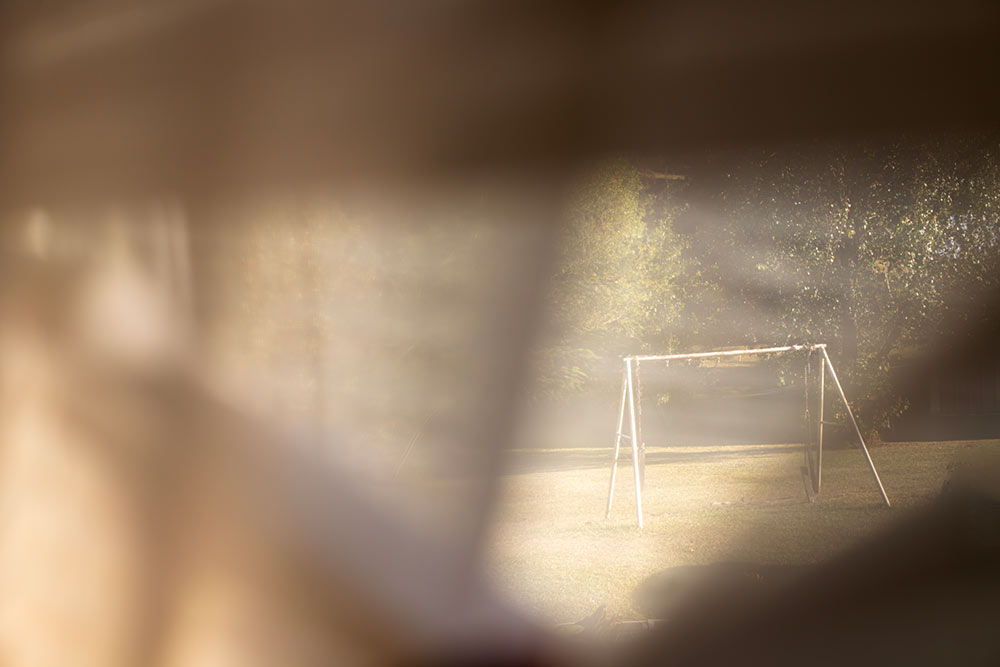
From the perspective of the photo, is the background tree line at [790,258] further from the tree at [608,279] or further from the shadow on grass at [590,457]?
the shadow on grass at [590,457]

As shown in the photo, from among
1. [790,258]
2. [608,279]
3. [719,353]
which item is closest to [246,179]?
[608,279]

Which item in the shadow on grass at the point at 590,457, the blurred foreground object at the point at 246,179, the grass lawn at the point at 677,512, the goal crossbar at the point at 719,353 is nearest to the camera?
the blurred foreground object at the point at 246,179

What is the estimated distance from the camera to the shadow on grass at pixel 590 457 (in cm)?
254

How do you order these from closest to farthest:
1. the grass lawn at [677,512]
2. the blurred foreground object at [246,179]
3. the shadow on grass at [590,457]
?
the blurred foreground object at [246,179] → the grass lawn at [677,512] → the shadow on grass at [590,457]

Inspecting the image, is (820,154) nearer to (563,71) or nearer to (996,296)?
(996,296)

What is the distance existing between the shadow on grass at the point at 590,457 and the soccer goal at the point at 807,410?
0.09 metres

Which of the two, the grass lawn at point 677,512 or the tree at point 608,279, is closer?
the grass lawn at point 677,512

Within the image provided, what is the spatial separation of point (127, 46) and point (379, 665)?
1.27m

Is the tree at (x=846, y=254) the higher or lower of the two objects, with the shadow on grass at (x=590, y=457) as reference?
higher

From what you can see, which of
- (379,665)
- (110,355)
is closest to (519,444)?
(379,665)

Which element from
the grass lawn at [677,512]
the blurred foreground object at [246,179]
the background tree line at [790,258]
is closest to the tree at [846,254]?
the background tree line at [790,258]

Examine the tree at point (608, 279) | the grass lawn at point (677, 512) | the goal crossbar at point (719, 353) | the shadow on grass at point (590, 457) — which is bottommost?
the grass lawn at point (677, 512)

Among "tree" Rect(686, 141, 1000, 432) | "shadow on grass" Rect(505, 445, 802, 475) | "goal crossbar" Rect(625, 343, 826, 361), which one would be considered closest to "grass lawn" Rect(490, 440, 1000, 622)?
"shadow on grass" Rect(505, 445, 802, 475)

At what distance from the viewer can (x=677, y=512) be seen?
249 cm
